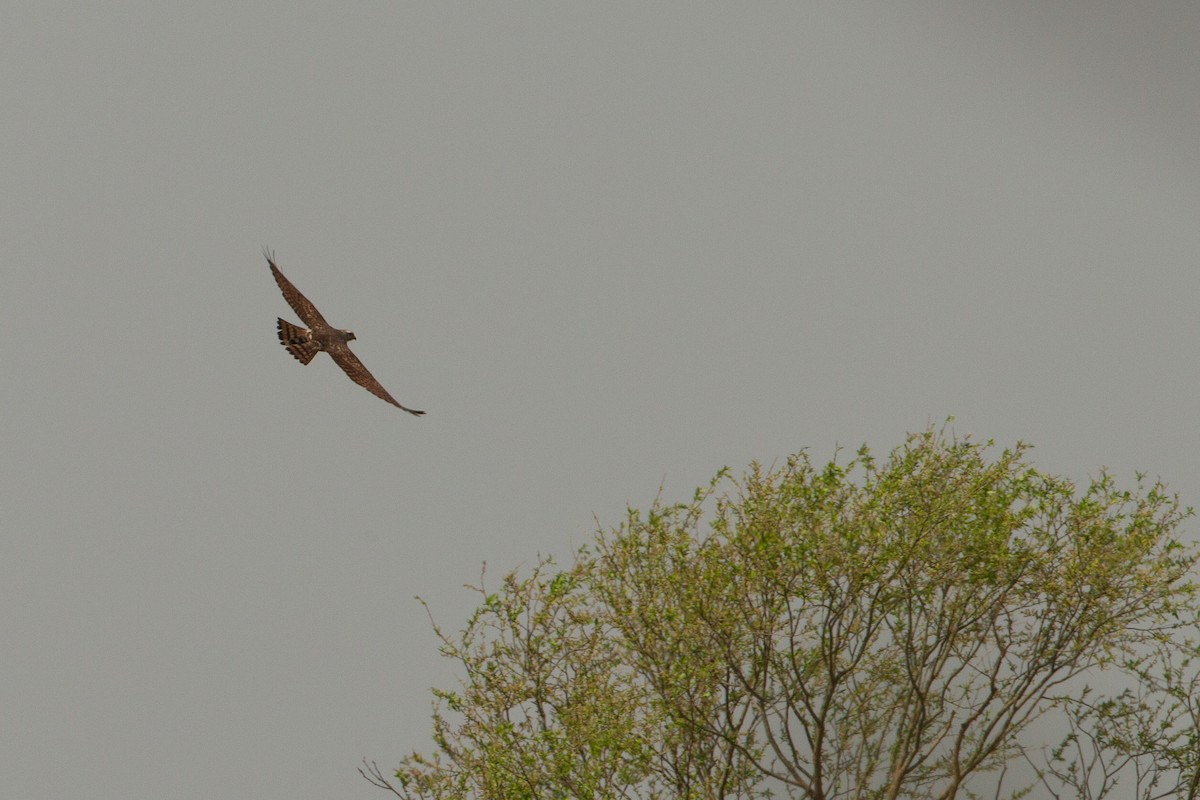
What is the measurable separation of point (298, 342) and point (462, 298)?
3.31 meters

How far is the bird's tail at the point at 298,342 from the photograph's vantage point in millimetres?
11453

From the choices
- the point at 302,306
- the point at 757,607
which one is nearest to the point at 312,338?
the point at 302,306

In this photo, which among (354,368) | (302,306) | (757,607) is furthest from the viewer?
(354,368)

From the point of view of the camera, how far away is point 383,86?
1473cm

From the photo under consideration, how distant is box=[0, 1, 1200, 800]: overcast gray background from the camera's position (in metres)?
Result: 13.4

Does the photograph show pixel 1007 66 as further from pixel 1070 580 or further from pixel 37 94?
pixel 37 94

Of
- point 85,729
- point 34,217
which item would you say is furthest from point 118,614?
point 34,217

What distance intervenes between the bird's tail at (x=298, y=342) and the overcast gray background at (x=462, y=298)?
2.28m

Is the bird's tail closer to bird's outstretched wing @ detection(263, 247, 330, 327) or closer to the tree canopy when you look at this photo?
bird's outstretched wing @ detection(263, 247, 330, 327)

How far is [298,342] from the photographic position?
11.7 m

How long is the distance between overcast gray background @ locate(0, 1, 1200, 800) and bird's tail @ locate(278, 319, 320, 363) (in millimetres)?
2278

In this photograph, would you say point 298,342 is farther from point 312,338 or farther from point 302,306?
point 302,306

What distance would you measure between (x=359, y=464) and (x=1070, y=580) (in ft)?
25.6

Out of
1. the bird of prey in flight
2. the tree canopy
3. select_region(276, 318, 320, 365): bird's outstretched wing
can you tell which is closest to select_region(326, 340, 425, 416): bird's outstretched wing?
the bird of prey in flight
